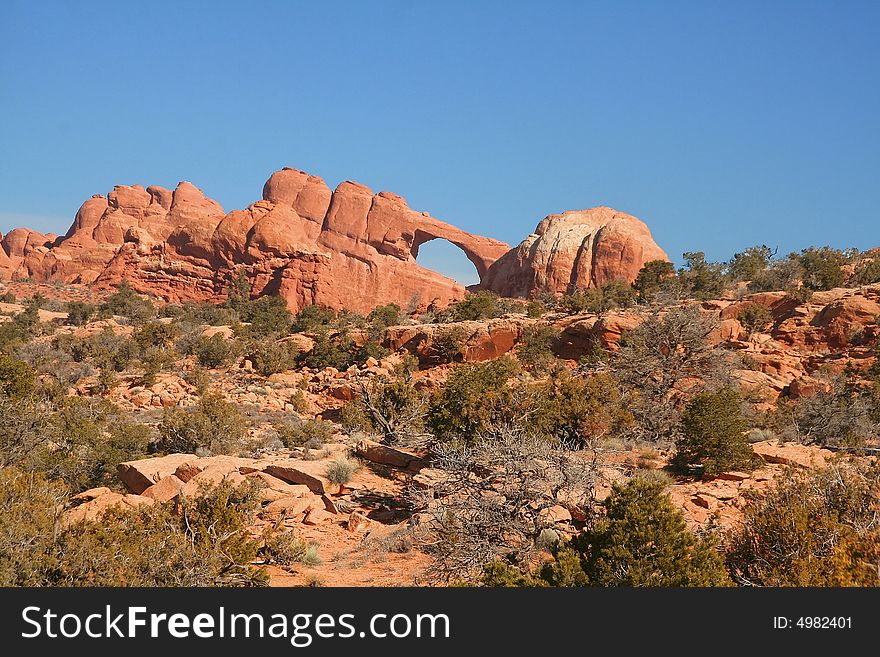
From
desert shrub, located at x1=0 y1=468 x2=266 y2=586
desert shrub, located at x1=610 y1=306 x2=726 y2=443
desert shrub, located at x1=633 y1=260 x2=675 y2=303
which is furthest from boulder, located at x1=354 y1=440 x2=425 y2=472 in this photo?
desert shrub, located at x1=633 y1=260 x2=675 y2=303

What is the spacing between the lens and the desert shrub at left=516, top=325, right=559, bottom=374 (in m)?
27.5

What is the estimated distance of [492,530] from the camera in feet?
30.0

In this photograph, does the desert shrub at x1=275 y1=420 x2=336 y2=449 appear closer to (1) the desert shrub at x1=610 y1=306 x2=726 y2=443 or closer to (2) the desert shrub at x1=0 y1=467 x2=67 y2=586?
(1) the desert shrub at x1=610 y1=306 x2=726 y2=443

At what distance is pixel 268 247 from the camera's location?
5897 centimetres

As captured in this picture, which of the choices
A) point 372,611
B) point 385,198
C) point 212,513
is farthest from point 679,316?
point 385,198

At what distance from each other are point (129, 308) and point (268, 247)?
15.1 metres

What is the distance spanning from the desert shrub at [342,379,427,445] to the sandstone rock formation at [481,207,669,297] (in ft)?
124

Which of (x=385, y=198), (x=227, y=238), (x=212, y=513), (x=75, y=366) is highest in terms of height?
(x=385, y=198)

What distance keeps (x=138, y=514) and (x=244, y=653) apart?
418 centimetres

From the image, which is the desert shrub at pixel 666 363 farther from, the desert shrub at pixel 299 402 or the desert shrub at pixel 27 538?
the desert shrub at pixel 27 538

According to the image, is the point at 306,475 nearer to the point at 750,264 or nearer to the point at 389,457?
the point at 389,457

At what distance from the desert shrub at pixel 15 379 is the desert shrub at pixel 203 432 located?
4.52 metres

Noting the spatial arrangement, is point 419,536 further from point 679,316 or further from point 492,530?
point 679,316

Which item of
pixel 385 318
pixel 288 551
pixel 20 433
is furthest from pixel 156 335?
pixel 288 551
